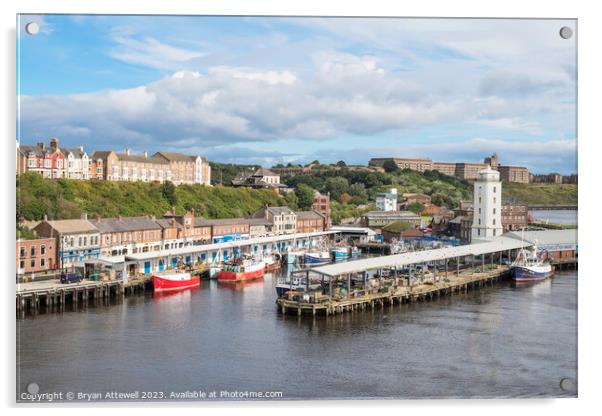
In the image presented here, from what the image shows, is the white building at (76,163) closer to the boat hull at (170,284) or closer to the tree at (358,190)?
the boat hull at (170,284)

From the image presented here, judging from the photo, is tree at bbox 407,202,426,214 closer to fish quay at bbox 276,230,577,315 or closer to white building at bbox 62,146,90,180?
fish quay at bbox 276,230,577,315

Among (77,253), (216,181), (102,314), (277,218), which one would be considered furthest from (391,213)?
(102,314)

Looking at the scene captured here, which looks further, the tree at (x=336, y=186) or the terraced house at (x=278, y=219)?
the tree at (x=336, y=186)

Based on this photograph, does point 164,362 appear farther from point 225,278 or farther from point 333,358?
point 225,278

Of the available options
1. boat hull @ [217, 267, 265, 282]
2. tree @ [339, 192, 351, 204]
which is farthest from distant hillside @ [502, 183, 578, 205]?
tree @ [339, 192, 351, 204]

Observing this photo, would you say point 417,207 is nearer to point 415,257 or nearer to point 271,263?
point 271,263

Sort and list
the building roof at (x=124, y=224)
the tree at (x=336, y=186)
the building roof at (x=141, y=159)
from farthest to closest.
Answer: the tree at (x=336, y=186)
the building roof at (x=141, y=159)
the building roof at (x=124, y=224)

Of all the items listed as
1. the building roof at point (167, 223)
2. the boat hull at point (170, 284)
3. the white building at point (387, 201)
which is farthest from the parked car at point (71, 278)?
the white building at point (387, 201)
